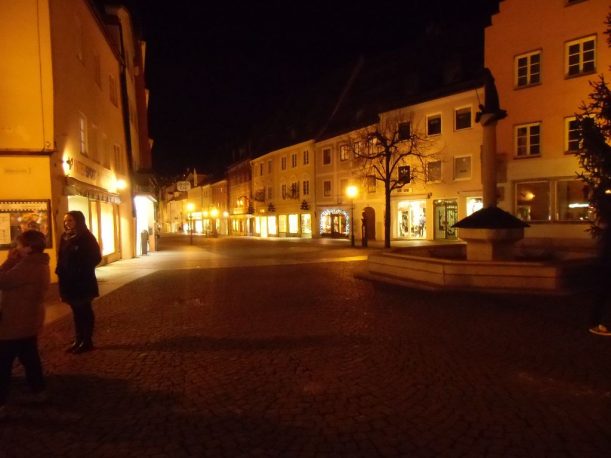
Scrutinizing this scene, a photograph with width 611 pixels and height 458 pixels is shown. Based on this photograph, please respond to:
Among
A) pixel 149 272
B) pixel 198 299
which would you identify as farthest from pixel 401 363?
pixel 149 272

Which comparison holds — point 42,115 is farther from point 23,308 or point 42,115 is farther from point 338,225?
point 338,225

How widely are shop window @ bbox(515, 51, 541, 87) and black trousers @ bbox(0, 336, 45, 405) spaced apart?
80.0 ft

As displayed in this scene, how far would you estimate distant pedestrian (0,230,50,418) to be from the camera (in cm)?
451

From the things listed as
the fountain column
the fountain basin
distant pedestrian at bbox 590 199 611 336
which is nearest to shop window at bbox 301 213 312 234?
the fountain column

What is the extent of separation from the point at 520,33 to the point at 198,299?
21.3 metres

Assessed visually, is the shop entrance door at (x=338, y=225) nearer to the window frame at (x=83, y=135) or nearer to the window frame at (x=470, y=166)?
the window frame at (x=470, y=166)

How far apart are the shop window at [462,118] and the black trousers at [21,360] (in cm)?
2688

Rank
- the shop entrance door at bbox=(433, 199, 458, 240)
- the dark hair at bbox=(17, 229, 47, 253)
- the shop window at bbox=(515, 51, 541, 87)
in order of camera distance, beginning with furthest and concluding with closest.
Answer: the shop entrance door at bbox=(433, 199, 458, 240) < the shop window at bbox=(515, 51, 541, 87) < the dark hair at bbox=(17, 229, 47, 253)

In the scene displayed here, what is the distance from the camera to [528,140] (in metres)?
23.9

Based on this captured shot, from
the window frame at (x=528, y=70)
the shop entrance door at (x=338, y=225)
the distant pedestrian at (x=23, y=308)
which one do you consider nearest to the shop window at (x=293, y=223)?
the shop entrance door at (x=338, y=225)

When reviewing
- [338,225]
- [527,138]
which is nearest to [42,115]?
[527,138]

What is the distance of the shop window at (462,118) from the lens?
91.0 feet

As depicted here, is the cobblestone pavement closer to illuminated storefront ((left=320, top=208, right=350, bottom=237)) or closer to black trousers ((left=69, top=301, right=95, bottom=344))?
black trousers ((left=69, top=301, right=95, bottom=344))

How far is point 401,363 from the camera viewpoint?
5.79m
